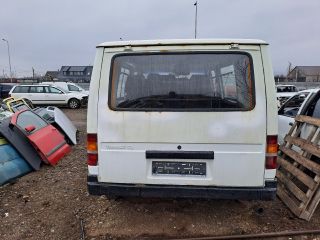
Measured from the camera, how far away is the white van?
3.41 metres

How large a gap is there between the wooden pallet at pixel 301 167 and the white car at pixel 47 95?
56.0 feet

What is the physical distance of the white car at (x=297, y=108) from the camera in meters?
5.29

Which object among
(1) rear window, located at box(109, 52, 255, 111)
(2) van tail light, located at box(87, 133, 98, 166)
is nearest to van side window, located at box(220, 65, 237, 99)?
(1) rear window, located at box(109, 52, 255, 111)

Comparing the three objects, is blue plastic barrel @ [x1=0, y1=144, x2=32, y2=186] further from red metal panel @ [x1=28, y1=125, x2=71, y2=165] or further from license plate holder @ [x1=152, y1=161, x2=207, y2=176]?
license plate holder @ [x1=152, y1=161, x2=207, y2=176]

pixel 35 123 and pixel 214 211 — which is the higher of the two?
pixel 35 123

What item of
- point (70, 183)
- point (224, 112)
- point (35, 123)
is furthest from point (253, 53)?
point (35, 123)

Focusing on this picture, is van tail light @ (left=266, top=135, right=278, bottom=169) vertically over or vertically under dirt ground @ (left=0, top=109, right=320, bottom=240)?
over

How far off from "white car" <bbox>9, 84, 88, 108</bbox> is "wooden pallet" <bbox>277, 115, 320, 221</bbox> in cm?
1708

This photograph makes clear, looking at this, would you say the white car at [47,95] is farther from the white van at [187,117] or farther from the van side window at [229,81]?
the van side window at [229,81]

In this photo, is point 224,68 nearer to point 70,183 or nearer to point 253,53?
point 253,53

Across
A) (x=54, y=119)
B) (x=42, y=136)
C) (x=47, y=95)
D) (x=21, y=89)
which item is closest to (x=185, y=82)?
(x=42, y=136)

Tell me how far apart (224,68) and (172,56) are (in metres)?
0.57

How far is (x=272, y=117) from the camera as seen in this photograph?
3.38 metres

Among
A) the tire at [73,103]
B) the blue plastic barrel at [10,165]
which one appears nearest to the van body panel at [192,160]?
the blue plastic barrel at [10,165]
